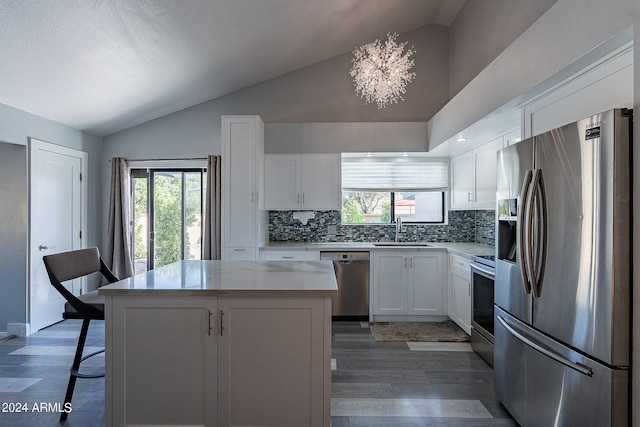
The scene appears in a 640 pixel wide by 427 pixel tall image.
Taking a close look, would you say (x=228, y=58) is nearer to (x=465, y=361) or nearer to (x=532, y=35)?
(x=532, y=35)

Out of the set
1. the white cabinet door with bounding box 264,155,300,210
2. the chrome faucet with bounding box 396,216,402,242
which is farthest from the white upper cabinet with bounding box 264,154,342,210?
the chrome faucet with bounding box 396,216,402,242

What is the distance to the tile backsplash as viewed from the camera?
4.85 metres

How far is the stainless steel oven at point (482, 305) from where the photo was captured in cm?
291

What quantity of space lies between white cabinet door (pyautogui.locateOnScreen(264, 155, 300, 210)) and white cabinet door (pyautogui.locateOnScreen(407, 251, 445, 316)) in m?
1.59

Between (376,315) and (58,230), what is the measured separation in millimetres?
3709

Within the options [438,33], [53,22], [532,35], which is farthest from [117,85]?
[438,33]

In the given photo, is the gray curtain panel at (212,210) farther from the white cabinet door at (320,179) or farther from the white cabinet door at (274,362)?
the white cabinet door at (274,362)

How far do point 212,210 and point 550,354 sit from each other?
12.5 ft

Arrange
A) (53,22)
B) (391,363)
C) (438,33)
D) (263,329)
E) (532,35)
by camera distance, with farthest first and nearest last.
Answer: (438,33)
(391,363)
(53,22)
(532,35)
(263,329)

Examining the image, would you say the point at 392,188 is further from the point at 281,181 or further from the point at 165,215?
the point at 165,215

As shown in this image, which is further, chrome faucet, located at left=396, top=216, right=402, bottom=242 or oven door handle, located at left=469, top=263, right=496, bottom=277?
chrome faucet, located at left=396, top=216, right=402, bottom=242

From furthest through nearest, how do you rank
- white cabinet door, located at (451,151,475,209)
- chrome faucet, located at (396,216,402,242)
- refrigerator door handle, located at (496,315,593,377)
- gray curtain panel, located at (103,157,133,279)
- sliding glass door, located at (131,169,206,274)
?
sliding glass door, located at (131,169,206,274), chrome faucet, located at (396,216,402,242), gray curtain panel, located at (103,157,133,279), white cabinet door, located at (451,151,475,209), refrigerator door handle, located at (496,315,593,377)

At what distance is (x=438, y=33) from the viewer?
4.80 meters

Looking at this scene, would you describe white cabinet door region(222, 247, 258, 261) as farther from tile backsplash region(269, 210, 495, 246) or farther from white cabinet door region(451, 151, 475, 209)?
white cabinet door region(451, 151, 475, 209)
